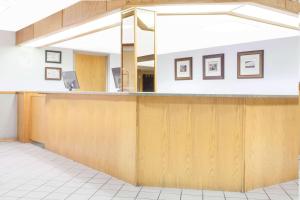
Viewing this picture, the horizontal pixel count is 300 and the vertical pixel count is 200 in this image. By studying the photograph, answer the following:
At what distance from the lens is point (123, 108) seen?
3.85m

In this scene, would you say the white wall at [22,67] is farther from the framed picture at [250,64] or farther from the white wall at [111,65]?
the framed picture at [250,64]

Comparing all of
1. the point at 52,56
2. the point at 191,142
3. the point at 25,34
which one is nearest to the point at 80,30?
the point at 25,34

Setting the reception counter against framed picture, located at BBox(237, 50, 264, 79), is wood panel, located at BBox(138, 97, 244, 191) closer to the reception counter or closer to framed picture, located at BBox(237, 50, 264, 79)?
the reception counter

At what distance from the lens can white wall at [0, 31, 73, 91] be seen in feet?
26.9

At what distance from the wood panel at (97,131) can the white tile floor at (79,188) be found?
187mm

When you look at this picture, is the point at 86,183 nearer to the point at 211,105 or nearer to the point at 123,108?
the point at 123,108

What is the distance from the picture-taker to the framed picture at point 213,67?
859cm

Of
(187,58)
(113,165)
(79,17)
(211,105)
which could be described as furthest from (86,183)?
(187,58)

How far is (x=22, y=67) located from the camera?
8.48m

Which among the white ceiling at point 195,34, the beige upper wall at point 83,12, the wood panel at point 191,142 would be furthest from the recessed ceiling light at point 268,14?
the wood panel at point 191,142

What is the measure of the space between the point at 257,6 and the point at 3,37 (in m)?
6.33

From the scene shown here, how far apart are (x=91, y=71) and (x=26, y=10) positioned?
3.79 metres

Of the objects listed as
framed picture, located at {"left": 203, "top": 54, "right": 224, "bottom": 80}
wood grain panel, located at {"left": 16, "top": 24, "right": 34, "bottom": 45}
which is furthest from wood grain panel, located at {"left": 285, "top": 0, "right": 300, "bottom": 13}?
wood grain panel, located at {"left": 16, "top": 24, "right": 34, "bottom": 45}

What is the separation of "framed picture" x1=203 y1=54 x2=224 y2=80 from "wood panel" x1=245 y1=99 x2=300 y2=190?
4.55 metres
